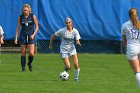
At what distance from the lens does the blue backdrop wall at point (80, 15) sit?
1128 inches

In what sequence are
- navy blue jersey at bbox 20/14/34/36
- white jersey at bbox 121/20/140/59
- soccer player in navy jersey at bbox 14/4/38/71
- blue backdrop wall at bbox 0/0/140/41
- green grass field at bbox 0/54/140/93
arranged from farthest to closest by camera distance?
blue backdrop wall at bbox 0/0/140/41 < navy blue jersey at bbox 20/14/34/36 < soccer player in navy jersey at bbox 14/4/38/71 < green grass field at bbox 0/54/140/93 < white jersey at bbox 121/20/140/59

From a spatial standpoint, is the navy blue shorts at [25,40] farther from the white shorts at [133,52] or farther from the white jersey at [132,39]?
the white shorts at [133,52]

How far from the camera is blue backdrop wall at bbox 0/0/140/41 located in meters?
28.7

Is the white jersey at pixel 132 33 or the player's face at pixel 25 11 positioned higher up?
the player's face at pixel 25 11

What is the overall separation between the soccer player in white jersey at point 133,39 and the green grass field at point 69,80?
1690 millimetres

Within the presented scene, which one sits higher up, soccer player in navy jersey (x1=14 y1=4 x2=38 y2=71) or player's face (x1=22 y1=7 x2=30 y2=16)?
player's face (x1=22 y1=7 x2=30 y2=16)

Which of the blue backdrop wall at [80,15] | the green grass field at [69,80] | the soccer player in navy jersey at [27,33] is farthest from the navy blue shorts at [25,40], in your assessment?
the blue backdrop wall at [80,15]

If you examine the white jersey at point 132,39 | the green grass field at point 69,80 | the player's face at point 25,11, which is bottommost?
the green grass field at point 69,80

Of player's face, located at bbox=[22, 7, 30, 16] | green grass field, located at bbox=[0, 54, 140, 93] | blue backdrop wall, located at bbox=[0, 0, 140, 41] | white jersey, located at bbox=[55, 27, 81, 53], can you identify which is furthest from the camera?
blue backdrop wall, located at bbox=[0, 0, 140, 41]

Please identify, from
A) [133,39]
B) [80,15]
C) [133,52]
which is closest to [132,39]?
[133,39]

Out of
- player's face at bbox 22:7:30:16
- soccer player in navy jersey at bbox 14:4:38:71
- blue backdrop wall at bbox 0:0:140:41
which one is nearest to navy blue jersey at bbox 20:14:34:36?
soccer player in navy jersey at bbox 14:4:38:71

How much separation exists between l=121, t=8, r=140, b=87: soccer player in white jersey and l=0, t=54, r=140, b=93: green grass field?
5.54 ft

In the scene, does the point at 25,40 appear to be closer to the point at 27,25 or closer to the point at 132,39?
the point at 27,25

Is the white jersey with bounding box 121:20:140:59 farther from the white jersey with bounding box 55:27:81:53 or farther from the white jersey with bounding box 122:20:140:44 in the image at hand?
the white jersey with bounding box 55:27:81:53
